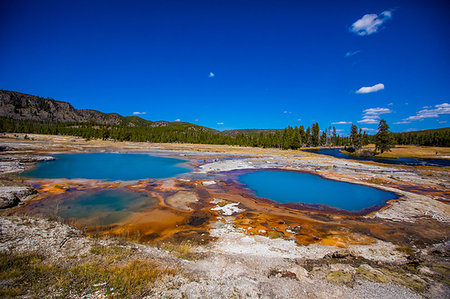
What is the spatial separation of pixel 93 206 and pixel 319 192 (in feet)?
64.2

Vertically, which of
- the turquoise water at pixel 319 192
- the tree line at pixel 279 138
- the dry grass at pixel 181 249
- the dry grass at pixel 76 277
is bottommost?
the turquoise water at pixel 319 192

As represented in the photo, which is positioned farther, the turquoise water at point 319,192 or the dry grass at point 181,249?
the turquoise water at point 319,192

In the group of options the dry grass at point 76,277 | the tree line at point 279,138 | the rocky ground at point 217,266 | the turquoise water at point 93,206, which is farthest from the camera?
the tree line at point 279,138

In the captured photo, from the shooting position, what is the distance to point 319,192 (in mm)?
19016

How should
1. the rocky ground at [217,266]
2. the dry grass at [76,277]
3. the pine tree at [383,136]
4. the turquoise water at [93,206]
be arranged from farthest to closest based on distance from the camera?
the pine tree at [383,136] < the turquoise water at [93,206] < the rocky ground at [217,266] < the dry grass at [76,277]

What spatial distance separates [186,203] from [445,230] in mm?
14997

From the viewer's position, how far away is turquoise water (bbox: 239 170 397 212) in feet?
51.7

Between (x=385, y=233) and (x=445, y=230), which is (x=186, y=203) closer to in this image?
(x=385, y=233)

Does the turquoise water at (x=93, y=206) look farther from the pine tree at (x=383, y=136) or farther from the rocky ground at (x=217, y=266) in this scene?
the pine tree at (x=383, y=136)

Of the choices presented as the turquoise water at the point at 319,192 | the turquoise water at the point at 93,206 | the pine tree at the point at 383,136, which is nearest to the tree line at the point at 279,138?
the pine tree at the point at 383,136

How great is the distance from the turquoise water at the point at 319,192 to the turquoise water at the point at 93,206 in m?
10.2

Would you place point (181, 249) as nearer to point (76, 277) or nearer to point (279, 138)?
point (76, 277)

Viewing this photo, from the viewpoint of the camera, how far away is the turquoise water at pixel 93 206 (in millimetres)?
10781

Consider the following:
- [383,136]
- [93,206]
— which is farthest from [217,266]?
[383,136]
